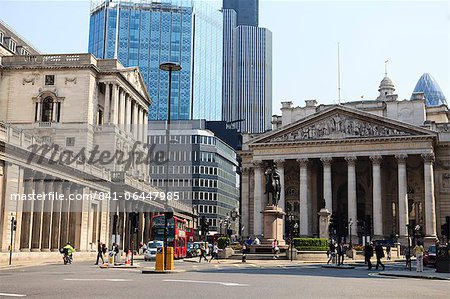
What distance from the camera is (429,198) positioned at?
271 feet

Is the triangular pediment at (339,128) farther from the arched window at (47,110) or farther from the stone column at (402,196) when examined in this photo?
the arched window at (47,110)

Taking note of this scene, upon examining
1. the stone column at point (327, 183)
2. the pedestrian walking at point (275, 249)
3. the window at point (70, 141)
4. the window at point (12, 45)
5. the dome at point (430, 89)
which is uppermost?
the dome at point (430, 89)

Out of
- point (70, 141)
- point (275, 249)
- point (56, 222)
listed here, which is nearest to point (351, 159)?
point (275, 249)

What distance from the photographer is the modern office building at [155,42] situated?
15575 centimetres

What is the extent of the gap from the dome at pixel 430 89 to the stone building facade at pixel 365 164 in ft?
168

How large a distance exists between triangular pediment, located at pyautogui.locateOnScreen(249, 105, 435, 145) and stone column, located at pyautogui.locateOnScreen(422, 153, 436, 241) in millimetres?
3967

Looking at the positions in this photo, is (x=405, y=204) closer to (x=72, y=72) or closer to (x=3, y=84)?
(x=72, y=72)

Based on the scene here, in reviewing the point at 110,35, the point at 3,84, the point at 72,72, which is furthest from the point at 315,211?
the point at 110,35

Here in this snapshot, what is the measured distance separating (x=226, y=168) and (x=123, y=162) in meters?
64.2

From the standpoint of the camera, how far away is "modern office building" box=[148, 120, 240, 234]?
131250 millimetres

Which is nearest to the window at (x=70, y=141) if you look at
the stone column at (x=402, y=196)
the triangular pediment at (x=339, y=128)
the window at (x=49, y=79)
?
the window at (x=49, y=79)

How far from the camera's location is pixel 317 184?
97625 millimetres

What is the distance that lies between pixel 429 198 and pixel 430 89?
7282 centimetres

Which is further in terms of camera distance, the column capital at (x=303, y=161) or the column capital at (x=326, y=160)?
the column capital at (x=303, y=161)
